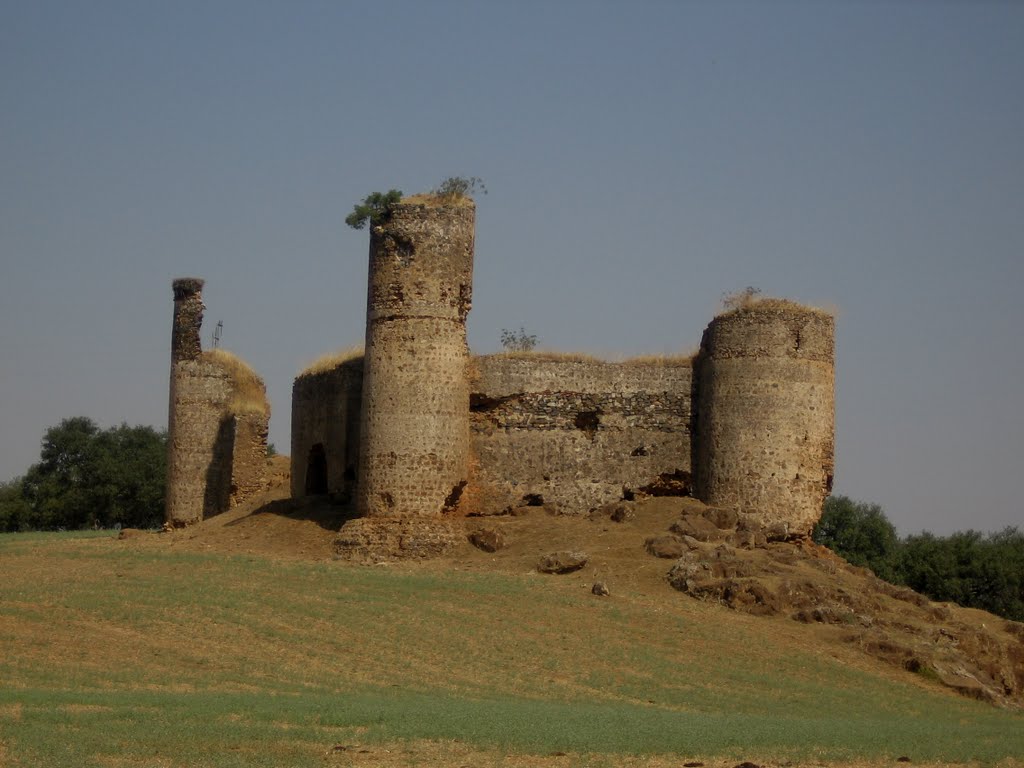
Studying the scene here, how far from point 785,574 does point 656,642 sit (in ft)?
15.7

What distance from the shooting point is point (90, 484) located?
69125 mm

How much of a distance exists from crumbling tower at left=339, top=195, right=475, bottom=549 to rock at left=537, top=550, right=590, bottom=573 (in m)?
2.85

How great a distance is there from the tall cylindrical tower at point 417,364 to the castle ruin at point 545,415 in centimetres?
3

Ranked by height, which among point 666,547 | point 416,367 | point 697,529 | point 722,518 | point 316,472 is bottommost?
point 666,547

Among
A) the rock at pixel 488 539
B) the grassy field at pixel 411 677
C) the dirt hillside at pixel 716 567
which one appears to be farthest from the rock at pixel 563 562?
the rock at pixel 488 539

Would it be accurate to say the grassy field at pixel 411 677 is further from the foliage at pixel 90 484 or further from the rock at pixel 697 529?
the foliage at pixel 90 484


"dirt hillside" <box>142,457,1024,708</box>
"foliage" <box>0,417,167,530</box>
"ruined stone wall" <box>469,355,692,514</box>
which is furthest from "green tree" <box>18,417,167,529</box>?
"ruined stone wall" <box>469,355,692,514</box>

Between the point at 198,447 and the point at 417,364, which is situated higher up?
the point at 417,364

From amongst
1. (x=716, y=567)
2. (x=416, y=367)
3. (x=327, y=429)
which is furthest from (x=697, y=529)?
(x=327, y=429)

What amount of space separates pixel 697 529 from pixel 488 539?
13.4 ft

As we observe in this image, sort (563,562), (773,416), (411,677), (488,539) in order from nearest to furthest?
(411,677)
(563,562)
(488,539)
(773,416)

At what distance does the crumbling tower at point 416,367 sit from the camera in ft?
106

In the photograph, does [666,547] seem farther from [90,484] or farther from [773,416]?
[90,484]

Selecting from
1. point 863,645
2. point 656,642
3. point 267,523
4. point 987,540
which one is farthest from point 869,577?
point 987,540
